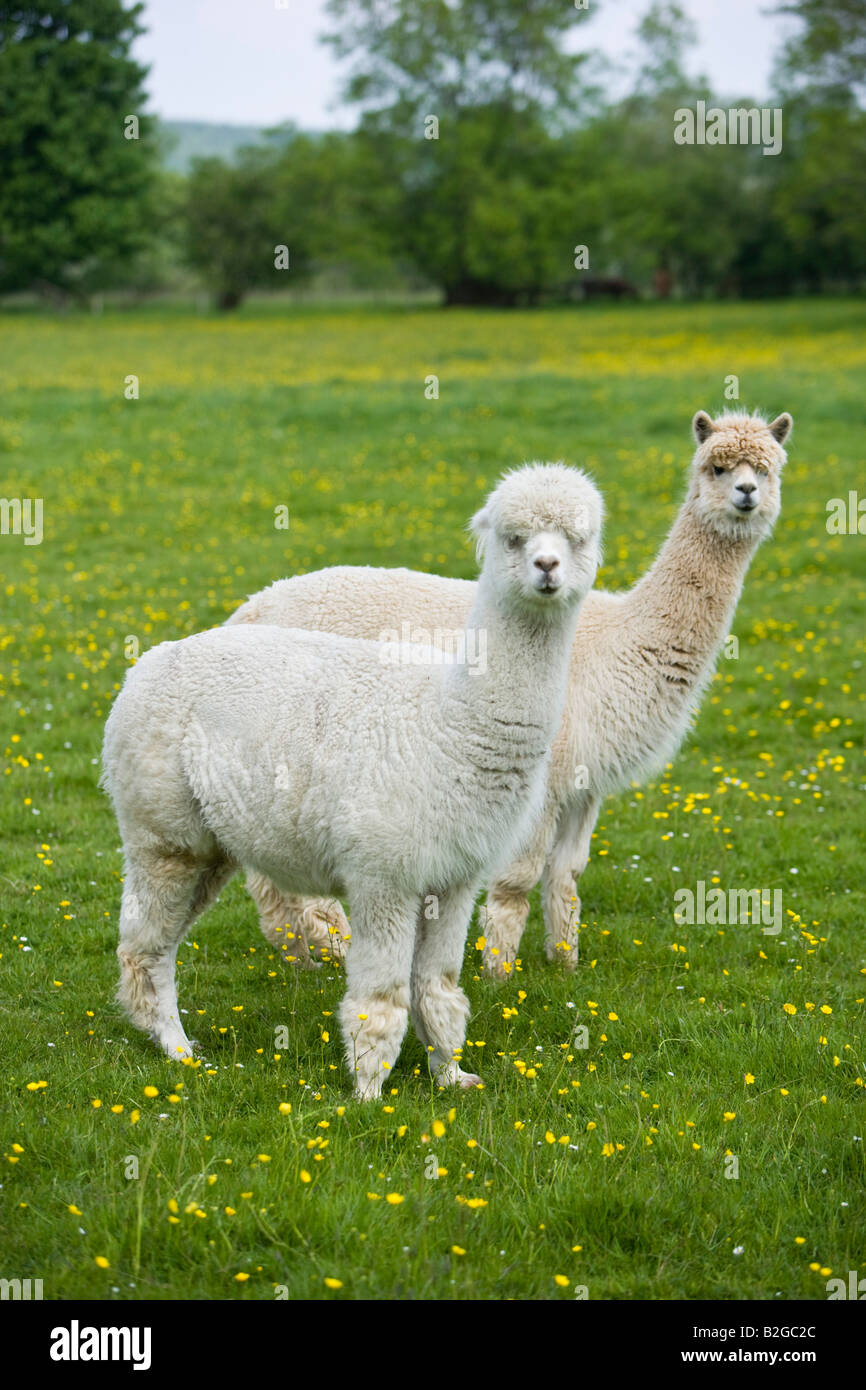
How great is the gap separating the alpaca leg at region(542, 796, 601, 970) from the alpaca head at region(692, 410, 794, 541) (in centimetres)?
143

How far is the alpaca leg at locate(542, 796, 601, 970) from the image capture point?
6.16 metres

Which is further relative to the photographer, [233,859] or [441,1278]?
[233,859]

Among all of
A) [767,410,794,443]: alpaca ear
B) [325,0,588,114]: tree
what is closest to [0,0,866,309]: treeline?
[325,0,588,114]: tree

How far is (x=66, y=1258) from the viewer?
11.7 feet

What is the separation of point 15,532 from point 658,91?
66286 millimetres

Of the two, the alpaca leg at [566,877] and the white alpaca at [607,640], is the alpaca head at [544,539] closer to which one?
the white alpaca at [607,640]

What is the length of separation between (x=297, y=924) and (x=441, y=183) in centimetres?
5221

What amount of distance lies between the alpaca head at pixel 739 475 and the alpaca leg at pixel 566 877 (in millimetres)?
1430

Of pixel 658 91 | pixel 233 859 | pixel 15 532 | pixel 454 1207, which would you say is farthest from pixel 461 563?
pixel 658 91

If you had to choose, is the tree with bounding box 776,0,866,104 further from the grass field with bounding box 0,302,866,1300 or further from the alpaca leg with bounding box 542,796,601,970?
the alpaca leg with bounding box 542,796,601,970

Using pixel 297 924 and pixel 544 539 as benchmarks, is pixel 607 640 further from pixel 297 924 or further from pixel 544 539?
pixel 544 539

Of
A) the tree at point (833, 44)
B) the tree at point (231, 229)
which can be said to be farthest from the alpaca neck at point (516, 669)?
the tree at point (231, 229)

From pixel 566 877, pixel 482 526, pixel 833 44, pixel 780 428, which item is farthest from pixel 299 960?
pixel 833 44
